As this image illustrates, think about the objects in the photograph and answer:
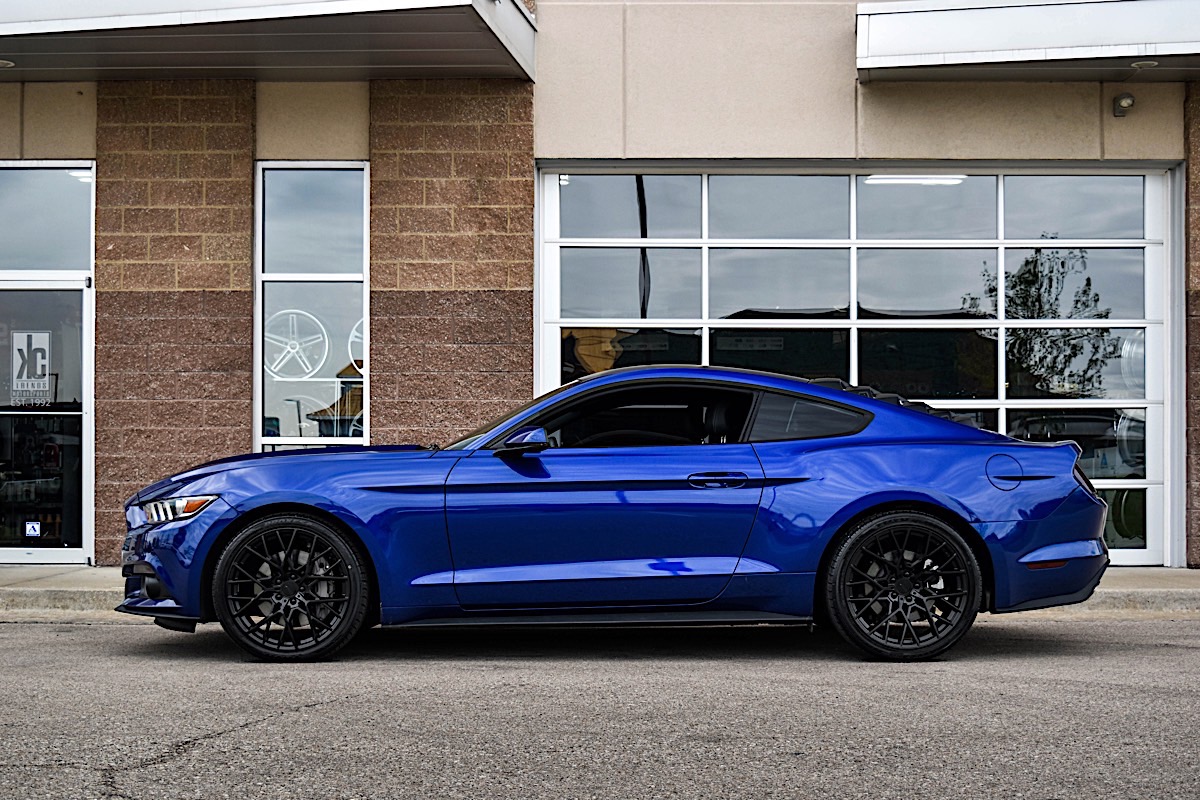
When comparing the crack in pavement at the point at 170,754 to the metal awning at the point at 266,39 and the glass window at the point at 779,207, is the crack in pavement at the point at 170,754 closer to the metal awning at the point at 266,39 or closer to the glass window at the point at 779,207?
the metal awning at the point at 266,39

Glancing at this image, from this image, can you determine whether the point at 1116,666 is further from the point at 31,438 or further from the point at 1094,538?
the point at 31,438

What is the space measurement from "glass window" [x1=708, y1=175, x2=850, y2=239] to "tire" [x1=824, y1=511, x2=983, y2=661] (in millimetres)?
5326

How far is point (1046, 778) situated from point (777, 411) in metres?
2.81

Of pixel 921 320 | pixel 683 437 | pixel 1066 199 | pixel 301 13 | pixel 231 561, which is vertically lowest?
pixel 231 561

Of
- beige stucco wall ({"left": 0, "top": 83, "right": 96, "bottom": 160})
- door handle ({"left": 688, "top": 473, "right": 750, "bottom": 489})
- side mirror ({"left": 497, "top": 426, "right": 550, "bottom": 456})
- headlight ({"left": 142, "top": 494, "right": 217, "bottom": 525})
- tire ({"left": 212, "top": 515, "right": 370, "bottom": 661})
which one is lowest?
tire ({"left": 212, "top": 515, "right": 370, "bottom": 661})

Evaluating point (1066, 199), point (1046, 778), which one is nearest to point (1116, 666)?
point (1046, 778)

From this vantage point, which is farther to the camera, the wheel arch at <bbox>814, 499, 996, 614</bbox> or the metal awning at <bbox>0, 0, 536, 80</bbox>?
the metal awning at <bbox>0, 0, 536, 80</bbox>

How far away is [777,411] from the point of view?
691cm

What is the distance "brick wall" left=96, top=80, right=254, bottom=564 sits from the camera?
11414 millimetres

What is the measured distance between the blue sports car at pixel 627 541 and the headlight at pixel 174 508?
14mm

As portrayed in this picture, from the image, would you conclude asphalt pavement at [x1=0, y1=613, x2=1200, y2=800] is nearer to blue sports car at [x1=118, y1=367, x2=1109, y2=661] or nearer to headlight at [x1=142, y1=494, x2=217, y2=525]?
blue sports car at [x1=118, y1=367, x2=1109, y2=661]

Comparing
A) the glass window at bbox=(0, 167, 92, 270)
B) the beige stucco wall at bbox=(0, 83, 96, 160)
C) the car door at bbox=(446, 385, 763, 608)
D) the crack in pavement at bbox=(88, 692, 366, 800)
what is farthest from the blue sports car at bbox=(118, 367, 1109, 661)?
the beige stucco wall at bbox=(0, 83, 96, 160)

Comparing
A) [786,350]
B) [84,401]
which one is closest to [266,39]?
[84,401]

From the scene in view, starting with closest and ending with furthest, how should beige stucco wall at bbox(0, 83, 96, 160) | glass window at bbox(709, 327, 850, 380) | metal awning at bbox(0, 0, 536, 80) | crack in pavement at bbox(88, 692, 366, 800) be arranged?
crack in pavement at bbox(88, 692, 366, 800), metal awning at bbox(0, 0, 536, 80), glass window at bbox(709, 327, 850, 380), beige stucco wall at bbox(0, 83, 96, 160)
